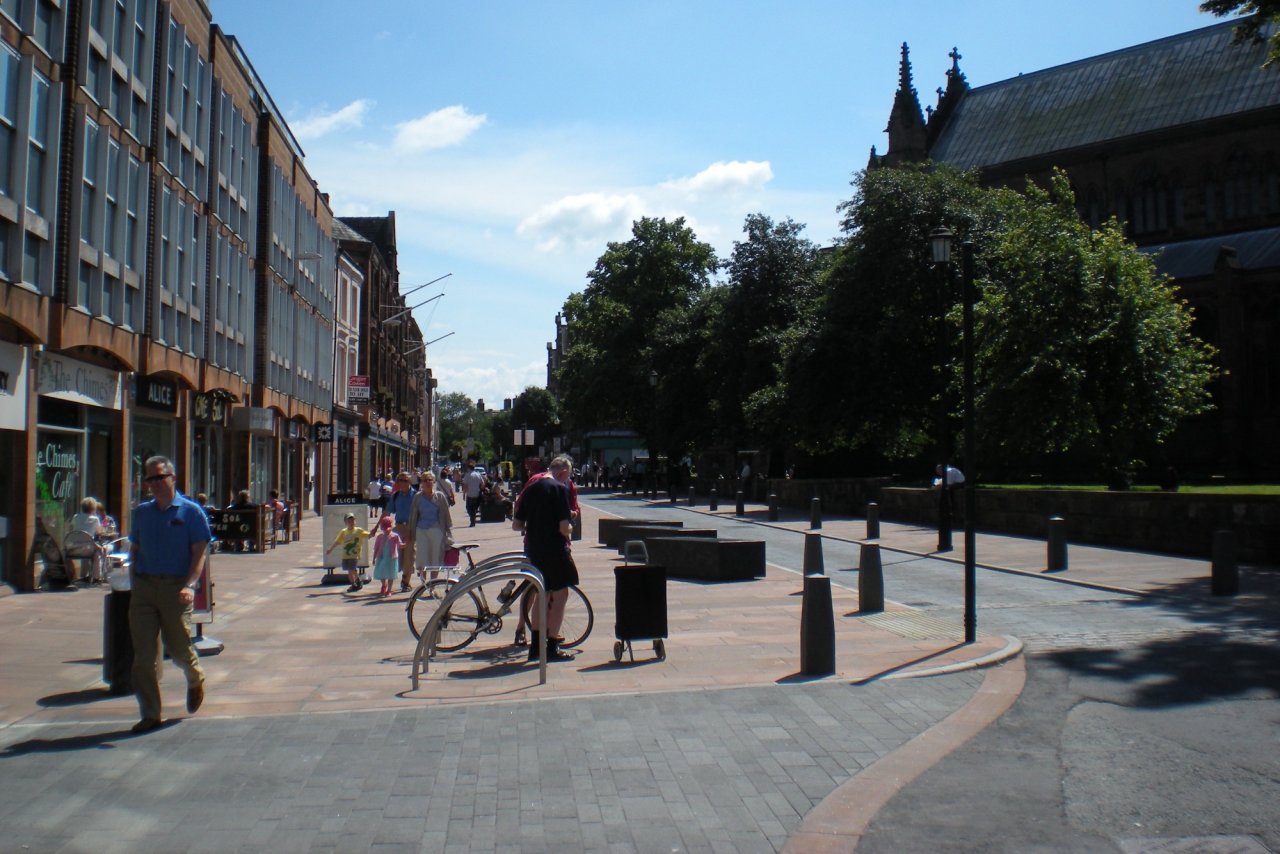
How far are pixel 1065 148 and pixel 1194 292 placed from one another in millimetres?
12816

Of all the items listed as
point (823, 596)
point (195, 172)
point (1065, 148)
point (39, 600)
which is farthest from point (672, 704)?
point (1065, 148)

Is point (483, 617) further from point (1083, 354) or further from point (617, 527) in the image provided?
point (1083, 354)

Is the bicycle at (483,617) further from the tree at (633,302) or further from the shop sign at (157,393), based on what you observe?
the tree at (633,302)

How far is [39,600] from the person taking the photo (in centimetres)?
1447

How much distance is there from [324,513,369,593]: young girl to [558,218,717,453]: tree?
160 ft

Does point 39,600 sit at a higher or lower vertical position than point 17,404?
lower

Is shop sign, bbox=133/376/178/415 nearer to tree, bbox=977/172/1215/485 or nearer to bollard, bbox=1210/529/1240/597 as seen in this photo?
bollard, bbox=1210/529/1240/597

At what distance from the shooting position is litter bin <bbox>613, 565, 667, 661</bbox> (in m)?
9.47

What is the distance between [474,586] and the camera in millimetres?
9180

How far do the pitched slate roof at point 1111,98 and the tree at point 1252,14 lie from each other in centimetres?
3833

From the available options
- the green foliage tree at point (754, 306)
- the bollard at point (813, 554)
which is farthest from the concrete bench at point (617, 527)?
the green foliage tree at point (754, 306)

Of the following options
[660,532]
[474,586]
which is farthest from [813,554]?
[474,586]

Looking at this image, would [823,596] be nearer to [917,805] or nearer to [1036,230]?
[917,805]

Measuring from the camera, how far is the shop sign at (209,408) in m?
24.5
